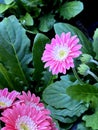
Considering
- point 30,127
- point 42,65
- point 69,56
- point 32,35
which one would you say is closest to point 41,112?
point 30,127

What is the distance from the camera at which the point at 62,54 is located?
1034mm

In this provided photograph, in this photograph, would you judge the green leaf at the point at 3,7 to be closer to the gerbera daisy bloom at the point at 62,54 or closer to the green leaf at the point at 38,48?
the green leaf at the point at 38,48

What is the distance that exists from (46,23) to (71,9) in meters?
0.11

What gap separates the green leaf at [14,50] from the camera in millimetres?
1270

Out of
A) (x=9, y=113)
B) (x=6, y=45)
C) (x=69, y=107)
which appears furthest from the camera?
(x=6, y=45)

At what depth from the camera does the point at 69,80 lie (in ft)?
3.91

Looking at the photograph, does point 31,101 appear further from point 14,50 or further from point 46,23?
→ point 46,23

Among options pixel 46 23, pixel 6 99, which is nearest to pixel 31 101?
pixel 6 99

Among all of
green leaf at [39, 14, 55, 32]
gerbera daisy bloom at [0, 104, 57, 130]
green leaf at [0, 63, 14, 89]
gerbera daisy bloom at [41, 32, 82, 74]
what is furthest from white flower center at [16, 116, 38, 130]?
green leaf at [39, 14, 55, 32]

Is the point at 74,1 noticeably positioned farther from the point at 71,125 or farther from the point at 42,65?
the point at 71,125

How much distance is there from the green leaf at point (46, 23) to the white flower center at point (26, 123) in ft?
2.03

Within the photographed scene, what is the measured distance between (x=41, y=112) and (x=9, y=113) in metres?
0.08

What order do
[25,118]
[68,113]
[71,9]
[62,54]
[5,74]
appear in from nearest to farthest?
[25,118], [62,54], [68,113], [5,74], [71,9]

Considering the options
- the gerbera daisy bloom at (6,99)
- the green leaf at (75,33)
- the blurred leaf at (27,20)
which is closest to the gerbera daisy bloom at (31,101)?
the gerbera daisy bloom at (6,99)
